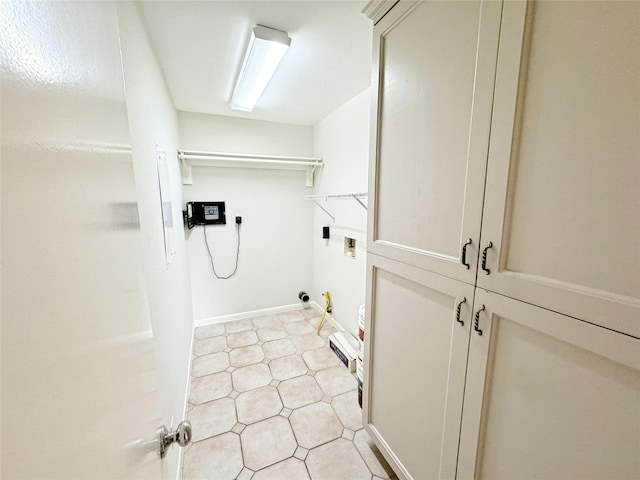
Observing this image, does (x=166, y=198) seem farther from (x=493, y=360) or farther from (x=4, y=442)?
(x=493, y=360)

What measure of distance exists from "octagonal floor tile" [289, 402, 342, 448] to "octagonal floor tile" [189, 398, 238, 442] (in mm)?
417

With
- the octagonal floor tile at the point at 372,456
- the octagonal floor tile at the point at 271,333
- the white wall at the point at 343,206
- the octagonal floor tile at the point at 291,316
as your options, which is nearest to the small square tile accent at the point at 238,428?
the octagonal floor tile at the point at 372,456

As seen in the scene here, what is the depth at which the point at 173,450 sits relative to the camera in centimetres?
130

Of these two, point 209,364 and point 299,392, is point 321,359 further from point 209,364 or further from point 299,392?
point 209,364

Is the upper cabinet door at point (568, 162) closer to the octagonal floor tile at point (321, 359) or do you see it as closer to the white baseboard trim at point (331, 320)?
the octagonal floor tile at point (321, 359)

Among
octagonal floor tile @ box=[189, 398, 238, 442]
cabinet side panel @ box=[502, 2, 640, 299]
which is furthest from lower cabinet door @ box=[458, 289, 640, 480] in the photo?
octagonal floor tile @ box=[189, 398, 238, 442]

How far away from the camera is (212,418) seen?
1.73m

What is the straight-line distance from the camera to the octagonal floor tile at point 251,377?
2.03 metres

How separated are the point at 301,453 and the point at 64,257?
5.57 feet

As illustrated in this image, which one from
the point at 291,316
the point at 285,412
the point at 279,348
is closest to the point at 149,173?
the point at 285,412

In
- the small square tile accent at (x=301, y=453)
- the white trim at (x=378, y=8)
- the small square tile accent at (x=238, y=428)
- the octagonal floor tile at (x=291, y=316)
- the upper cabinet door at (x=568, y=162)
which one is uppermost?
the white trim at (x=378, y=8)

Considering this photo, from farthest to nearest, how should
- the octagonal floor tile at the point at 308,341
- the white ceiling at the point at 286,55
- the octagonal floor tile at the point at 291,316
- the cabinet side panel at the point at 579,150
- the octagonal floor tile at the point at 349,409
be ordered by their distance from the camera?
the octagonal floor tile at the point at 291,316 → the octagonal floor tile at the point at 308,341 → the octagonal floor tile at the point at 349,409 → the white ceiling at the point at 286,55 → the cabinet side panel at the point at 579,150

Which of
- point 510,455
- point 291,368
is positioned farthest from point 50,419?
point 291,368

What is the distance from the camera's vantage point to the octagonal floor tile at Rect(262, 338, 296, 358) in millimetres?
2439
